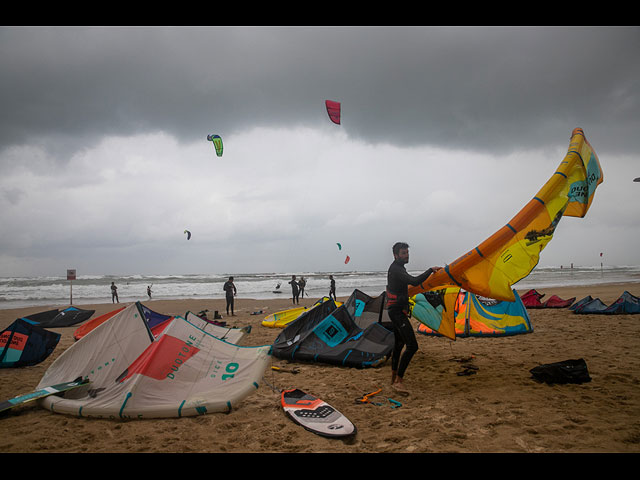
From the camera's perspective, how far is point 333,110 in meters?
10.8

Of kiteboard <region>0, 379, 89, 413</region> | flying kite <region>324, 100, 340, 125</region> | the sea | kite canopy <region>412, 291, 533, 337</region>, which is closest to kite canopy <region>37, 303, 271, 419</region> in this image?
kiteboard <region>0, 379, 89, 413</region>

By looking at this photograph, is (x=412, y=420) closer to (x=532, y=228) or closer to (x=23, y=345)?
(x=532, y=228)

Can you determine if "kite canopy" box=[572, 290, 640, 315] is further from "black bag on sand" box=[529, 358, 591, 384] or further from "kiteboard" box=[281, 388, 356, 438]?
"kiteboard" box=[281, 388, 356, 438]

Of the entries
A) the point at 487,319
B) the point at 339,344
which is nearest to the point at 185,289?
the point at 339,344

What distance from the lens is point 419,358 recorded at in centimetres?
593

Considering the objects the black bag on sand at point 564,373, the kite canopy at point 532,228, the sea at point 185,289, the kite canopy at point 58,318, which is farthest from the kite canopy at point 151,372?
the sea at point 185,289

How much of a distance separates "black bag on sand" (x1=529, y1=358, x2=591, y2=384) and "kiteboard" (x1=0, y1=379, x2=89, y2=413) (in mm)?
5529

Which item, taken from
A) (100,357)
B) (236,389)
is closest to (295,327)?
(236,389)

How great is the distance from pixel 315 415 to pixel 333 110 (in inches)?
369

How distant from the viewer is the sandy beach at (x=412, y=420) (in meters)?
2.83

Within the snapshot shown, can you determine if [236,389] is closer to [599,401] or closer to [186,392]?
[186,392]

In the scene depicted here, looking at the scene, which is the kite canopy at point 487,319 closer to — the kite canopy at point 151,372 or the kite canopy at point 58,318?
the kite canopy at point 151,372

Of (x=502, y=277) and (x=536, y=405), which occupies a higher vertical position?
(x=502, y=277)
